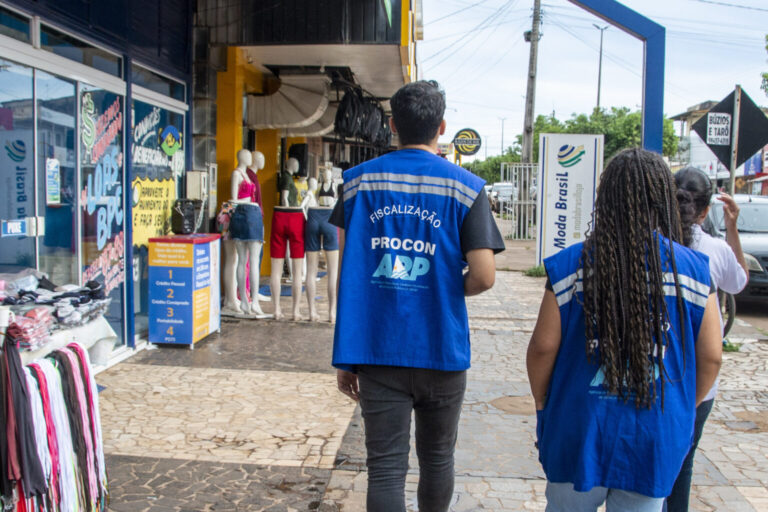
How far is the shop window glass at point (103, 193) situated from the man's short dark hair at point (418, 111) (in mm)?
3942

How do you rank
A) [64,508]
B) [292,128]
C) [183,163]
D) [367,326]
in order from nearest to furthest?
[367,326]
[64,508]
[183,163]
[292,128]

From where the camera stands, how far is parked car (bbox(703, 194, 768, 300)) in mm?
10141

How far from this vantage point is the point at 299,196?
9484mm

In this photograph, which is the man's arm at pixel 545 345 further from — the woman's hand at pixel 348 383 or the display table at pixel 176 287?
the display table at pixel 176 287

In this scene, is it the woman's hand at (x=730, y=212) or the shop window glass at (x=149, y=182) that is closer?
the woman's hand at (x=730, y=212)

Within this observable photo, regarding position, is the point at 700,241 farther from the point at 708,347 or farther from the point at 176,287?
the point at 176,287

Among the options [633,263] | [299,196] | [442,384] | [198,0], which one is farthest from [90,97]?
[633,263]

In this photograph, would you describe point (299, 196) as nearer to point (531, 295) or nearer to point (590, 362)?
point (531, 295)

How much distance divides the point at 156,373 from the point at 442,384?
13.4 ft

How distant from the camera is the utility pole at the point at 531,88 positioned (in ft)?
74.1

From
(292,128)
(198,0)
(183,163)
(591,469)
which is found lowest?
(591,469)

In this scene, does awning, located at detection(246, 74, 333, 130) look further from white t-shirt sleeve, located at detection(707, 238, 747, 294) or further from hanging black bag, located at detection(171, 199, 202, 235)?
white t-shirt sleeve, located at detection(707, 238, 747, 294)

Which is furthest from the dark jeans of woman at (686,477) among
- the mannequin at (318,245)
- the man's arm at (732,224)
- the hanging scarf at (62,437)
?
the mannequin at (318,245)

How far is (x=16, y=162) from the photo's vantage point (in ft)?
16.1
